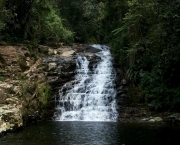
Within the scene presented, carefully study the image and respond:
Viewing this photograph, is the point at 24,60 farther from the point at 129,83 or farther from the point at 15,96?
the point at 129,83

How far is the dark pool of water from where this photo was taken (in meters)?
11.0

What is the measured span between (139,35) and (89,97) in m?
5.98

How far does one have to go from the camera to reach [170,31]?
12.9m

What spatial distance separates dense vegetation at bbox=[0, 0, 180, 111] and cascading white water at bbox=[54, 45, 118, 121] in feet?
5.33

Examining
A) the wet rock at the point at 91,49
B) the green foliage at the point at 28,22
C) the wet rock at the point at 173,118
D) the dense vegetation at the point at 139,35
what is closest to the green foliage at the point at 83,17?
the dense vegetation at the point at 139,35

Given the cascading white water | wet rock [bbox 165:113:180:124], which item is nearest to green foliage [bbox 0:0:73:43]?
the cascading white water

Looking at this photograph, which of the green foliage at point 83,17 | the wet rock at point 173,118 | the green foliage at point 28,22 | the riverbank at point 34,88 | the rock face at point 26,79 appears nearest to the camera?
the rock face at point 26,79

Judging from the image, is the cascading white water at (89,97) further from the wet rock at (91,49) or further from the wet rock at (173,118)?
the wet rock at (91,49)

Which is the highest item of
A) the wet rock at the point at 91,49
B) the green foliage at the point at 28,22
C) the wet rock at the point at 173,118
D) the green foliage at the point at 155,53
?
the green foliage at the point at 28,22

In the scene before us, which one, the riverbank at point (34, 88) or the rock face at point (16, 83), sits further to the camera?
the riverbank at point (34, 88)

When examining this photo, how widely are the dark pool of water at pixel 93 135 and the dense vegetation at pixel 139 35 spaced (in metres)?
3.42

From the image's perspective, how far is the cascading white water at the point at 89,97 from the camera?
17.3 metres

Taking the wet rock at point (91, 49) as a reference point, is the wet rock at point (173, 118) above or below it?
below

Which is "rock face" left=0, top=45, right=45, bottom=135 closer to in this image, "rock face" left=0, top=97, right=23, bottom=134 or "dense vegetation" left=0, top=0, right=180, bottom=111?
"rock face" left=0, top=97, right=23, bottom=134
